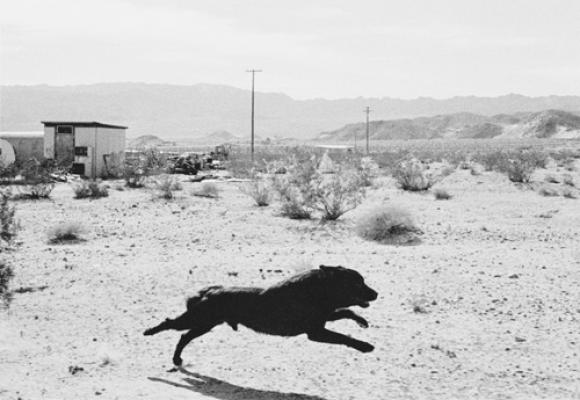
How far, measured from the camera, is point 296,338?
10430 mm

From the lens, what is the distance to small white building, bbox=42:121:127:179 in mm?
43625

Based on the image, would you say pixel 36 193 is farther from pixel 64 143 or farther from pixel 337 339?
pixel 337 339

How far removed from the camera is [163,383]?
841cm

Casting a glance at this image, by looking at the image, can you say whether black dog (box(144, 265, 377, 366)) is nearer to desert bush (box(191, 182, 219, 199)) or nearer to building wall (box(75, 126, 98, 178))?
desert bush (box(191, 182, 219, 199))

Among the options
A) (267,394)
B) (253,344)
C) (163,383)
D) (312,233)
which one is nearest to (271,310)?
(267,394)

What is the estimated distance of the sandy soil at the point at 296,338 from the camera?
8602 mm

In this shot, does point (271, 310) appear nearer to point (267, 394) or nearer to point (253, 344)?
point (267, 394)

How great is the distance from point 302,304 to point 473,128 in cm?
16440

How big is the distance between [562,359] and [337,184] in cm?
1482

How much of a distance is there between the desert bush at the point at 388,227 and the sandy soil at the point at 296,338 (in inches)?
13.7

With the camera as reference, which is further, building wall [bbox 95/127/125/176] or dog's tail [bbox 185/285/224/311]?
building wall [bbox 95/127/125/176]

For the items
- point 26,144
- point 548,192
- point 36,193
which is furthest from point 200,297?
point 26,144

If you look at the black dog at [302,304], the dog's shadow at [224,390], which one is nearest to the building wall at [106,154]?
the dog's shadow at [224,390]

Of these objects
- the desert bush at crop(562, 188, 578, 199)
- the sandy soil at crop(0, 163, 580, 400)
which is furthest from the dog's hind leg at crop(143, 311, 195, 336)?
the desert bush at crop(562, 188, 578, 199)
